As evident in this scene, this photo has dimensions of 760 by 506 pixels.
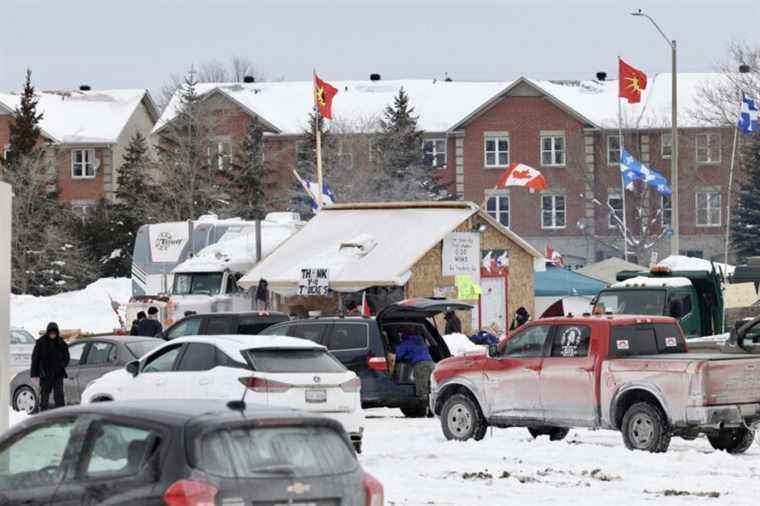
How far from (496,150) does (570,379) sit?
6672 cm

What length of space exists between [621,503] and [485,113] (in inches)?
2828

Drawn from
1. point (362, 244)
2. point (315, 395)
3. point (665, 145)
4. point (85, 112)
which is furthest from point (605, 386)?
point (85, 112)

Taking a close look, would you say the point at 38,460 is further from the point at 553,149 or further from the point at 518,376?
the point at 553,149

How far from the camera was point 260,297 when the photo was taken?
41.1 meters

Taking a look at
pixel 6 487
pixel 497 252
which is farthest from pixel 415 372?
pixel 497 252

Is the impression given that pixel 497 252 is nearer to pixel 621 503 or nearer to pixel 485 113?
pixel 621 503

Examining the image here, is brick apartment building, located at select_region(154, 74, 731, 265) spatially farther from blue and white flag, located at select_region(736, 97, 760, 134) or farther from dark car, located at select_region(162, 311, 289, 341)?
dark car, located at select_region(162, 311, 289, 341)

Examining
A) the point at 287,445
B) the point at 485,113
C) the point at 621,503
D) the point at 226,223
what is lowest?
the point at 621,503

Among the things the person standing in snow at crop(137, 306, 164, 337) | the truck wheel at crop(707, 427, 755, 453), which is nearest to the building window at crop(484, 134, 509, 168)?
the person standing in snow at crop(137, 306, 164, 337)

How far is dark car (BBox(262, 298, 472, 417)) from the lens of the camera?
2541cm

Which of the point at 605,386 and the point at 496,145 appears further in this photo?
the point at 496,145

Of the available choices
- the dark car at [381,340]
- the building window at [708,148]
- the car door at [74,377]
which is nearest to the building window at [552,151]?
the building window at [708,148]

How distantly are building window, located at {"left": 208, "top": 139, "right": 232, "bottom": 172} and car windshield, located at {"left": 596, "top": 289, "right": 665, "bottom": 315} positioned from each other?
46590 millimetres

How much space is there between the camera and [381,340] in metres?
25.7
